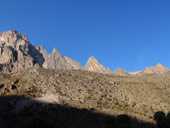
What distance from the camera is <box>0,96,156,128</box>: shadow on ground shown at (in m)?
27.2

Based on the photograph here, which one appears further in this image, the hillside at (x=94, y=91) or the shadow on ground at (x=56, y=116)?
the hillside at (x=94, y=91)

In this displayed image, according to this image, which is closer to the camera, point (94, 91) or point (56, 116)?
point (56, 116)

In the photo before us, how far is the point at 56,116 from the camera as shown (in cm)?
3209

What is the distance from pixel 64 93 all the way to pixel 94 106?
36.5 feet

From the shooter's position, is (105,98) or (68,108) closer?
(68,108)

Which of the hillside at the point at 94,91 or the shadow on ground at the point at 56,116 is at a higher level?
the hillside at the point at 94,91

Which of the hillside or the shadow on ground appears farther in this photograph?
the hillside

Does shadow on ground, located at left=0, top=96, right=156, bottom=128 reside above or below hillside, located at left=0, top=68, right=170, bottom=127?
below

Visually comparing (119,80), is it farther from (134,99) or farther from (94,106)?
(94,106)

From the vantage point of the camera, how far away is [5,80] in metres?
52.8

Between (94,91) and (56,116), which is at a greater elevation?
(94,91)

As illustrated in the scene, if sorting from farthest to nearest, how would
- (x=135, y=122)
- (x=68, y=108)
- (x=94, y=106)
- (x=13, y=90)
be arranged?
(x=13, y=90) → (x=94, y=106) → (x=68, y=108) → (x=135, y=122)

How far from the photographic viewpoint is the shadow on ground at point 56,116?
89.2ft

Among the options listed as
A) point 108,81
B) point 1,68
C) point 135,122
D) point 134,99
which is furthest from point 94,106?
point 1,68
